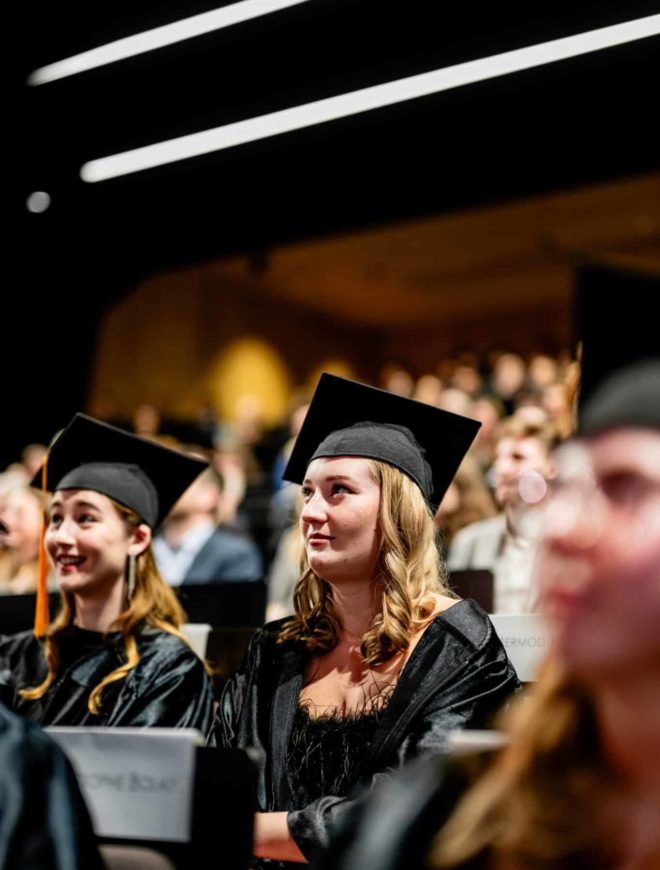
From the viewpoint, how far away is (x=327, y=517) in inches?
105

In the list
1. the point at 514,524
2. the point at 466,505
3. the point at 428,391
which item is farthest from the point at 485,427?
the point at 514,524

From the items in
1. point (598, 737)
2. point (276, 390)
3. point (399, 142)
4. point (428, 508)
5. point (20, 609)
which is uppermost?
point (399, 142)

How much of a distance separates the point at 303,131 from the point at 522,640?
5.88 meters

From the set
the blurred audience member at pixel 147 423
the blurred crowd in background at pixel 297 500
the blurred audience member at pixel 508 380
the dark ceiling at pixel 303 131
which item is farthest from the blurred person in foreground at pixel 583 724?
the blurred audience member at pixel 147 423

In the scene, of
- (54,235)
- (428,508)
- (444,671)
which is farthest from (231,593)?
(54,235)

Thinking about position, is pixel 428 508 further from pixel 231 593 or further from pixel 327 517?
pixel 231 593

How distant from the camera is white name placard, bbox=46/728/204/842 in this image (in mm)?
1563

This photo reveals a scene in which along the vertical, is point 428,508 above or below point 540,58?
below

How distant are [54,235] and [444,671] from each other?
799 cm

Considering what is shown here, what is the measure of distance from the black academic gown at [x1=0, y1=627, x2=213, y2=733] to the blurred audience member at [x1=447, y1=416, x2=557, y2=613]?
5.07ft

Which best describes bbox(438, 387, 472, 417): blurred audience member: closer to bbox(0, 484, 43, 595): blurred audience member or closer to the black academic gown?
bbox(0, 484, 43, 595): blurred audience member

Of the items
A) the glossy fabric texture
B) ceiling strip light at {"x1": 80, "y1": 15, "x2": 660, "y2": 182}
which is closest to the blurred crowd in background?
the glossy fabric texture

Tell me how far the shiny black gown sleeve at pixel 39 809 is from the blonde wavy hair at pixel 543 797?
0.54 meters

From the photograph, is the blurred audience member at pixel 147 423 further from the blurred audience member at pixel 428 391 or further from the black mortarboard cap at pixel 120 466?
the black mortarboard cap at pixel 120 466
